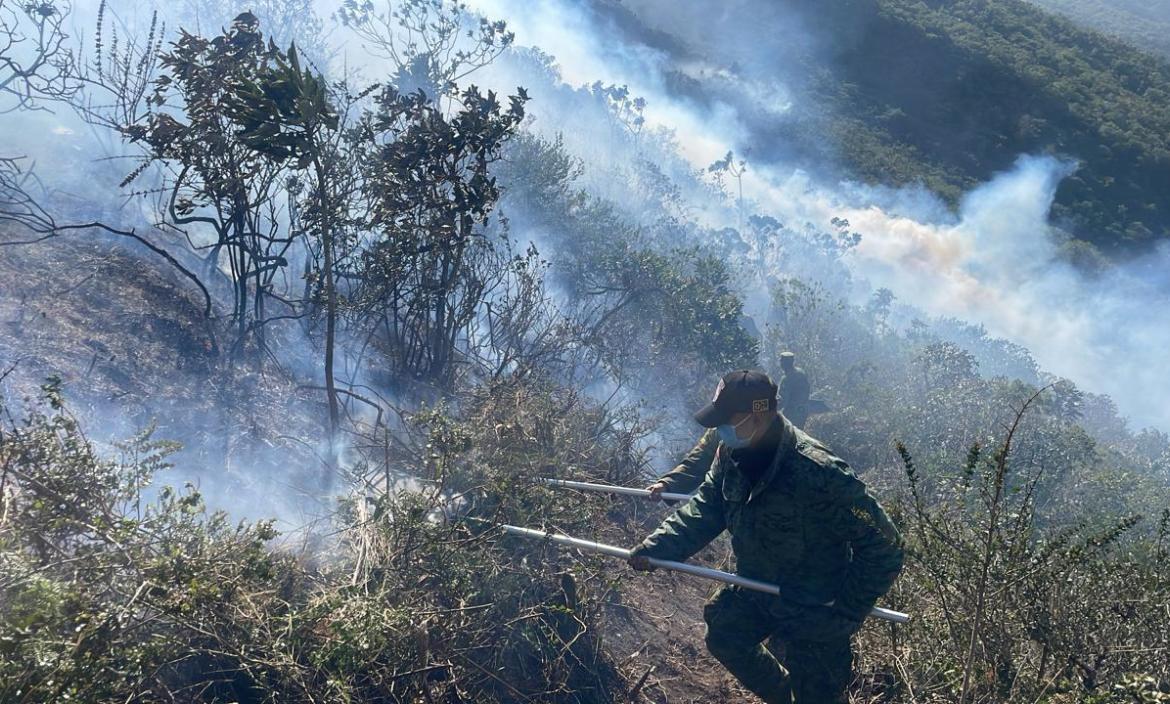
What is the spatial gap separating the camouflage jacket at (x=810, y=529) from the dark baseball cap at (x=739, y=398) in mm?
175

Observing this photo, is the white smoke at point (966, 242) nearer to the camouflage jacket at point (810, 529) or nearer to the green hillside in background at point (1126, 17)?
the green hillside in background at point (1126, 17)

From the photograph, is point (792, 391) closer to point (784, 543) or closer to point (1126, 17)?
point (784, 543)

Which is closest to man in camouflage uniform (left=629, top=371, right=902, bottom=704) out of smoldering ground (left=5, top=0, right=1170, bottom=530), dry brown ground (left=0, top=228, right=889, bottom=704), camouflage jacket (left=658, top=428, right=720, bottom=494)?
dry brown ground (left=0, top=228, right=889, bottom=704)

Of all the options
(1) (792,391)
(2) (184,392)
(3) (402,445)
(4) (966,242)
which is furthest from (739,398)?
(4) (966,242)

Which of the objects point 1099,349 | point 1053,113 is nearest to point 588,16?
point 1053,113

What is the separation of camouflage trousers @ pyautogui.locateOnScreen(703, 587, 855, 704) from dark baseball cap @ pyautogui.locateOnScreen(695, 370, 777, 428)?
2.99 ft

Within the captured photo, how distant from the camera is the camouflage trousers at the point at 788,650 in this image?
11.1 ft

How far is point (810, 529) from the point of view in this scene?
3291 millimetres

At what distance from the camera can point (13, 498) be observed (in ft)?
9.30

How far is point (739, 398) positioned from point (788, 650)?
4.17 feet

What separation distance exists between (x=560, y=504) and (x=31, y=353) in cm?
387

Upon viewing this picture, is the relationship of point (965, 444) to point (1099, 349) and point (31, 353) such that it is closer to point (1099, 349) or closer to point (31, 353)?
point (31, 353)

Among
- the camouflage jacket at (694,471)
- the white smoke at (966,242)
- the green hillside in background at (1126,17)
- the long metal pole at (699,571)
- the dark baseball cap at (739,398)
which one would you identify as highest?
the green hillside in background at (1126,17)

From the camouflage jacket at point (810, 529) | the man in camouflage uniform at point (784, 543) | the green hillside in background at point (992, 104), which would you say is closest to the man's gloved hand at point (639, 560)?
the man in camouflage uniform at point (784, 543)
